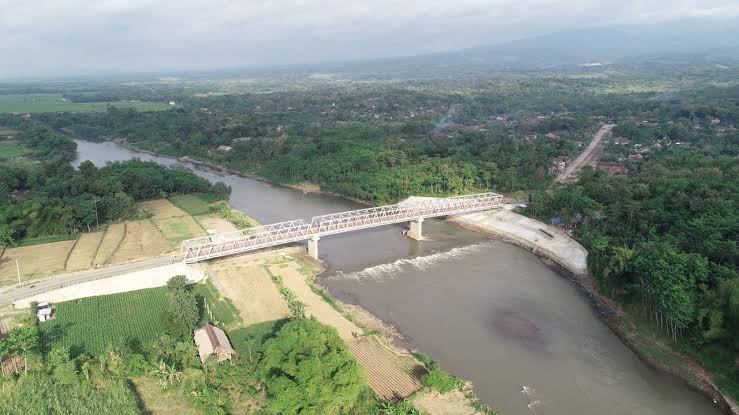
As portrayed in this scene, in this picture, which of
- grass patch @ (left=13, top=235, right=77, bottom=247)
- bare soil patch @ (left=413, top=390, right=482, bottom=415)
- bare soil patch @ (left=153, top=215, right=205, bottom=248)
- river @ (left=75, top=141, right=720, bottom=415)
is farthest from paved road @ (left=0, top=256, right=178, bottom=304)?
bare soil patch @ (left=413, top=390, right=482, bottom=415)

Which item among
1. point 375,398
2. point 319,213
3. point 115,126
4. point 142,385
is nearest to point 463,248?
point 319,213

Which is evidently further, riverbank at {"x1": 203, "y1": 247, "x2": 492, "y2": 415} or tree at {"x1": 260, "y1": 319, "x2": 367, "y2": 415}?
riverbank at {"x1": 203, "y1": 247, "x2": 492, "y2": 415}

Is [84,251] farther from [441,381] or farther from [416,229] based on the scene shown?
[441,381]

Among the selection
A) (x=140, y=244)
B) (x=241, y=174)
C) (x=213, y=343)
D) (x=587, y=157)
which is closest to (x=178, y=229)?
(x=140, y=244)

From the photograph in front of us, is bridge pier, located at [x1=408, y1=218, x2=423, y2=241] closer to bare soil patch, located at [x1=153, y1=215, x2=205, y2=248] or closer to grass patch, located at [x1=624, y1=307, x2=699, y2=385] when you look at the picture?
bare soil patch, located at [x1=153, y1=215, x2=205, y2=248]

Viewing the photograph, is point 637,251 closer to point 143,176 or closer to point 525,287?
point 525,287

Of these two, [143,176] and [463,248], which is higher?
[143,176]
